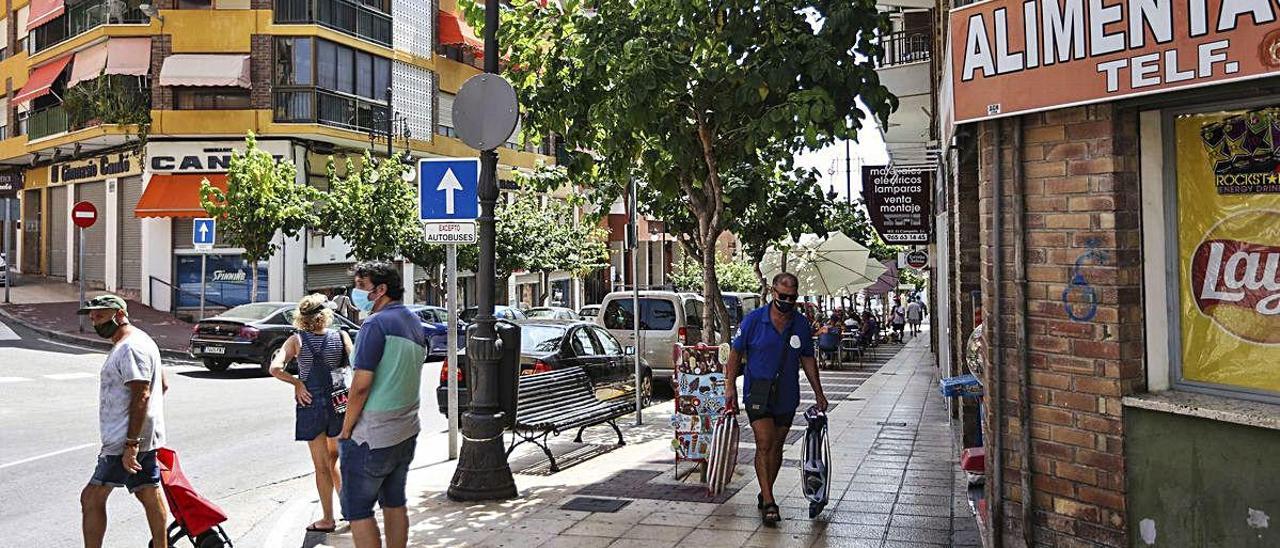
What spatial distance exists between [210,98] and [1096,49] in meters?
28.3

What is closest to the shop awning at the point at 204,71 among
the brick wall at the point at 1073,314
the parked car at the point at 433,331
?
the parked car at the point at 433,331

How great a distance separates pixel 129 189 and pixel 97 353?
11.7 meters

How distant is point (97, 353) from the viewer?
20109mm

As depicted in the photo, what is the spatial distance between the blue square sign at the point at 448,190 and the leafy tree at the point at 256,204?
16511mm

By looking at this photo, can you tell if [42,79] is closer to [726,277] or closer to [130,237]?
[130,237]

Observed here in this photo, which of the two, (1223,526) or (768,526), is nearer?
(1223,526)

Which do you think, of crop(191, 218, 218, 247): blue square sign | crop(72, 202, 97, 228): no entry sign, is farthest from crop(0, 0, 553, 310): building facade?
crop(191, 218, 218, 247): blue square sign

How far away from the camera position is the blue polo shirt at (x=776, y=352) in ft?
22.9

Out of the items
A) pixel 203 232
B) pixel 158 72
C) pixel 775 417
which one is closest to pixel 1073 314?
pixel 775 417

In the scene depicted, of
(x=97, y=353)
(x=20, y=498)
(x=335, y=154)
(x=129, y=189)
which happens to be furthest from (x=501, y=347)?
(x=129, y=189)

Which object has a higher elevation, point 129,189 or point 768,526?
point 129,189

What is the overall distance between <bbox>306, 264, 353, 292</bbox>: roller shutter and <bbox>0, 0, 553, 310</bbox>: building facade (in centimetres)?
6

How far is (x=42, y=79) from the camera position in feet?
107

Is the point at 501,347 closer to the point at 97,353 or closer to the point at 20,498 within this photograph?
the point at 20,498
